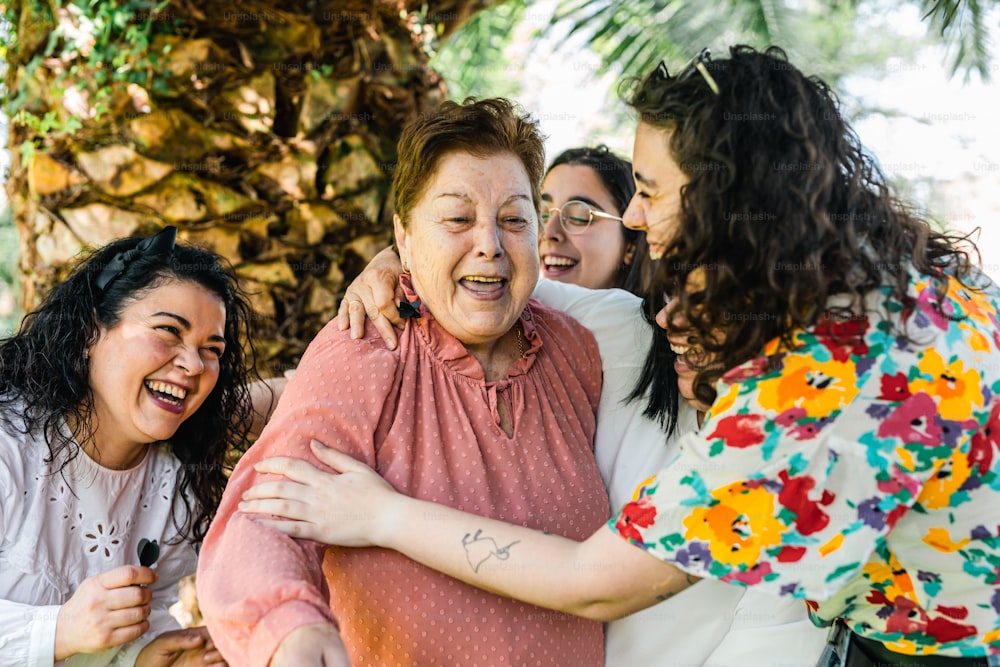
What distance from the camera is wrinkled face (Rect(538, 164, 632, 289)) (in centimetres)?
346

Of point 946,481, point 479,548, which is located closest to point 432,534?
point 479,548

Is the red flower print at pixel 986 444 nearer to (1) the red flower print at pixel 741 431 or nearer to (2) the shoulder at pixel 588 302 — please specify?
(1) the red flower print at pixel 741 431

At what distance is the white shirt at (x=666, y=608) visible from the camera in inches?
80.7

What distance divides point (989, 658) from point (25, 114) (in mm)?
3289

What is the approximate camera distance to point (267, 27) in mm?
3219

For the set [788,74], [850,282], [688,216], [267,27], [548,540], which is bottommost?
[548,540]

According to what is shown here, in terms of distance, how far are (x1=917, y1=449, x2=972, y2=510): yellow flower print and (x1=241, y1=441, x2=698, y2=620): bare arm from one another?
515 mm

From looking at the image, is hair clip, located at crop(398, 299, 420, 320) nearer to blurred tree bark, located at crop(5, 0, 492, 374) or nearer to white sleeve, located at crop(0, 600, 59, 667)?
white sleeve, located at crop(0, 600, 59, 667)

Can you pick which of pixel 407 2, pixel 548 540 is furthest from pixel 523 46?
pixel 548 540

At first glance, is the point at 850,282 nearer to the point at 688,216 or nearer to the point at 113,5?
the point at 688,216

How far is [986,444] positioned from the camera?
1.53 m

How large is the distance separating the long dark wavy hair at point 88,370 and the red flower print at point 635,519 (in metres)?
1.39

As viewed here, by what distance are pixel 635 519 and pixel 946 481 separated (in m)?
0.51

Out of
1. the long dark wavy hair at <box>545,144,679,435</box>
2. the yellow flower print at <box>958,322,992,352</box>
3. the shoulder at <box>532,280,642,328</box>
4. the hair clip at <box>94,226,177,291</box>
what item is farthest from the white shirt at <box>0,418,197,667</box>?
the yellow flower print at <box>958,322,992,352</box>
